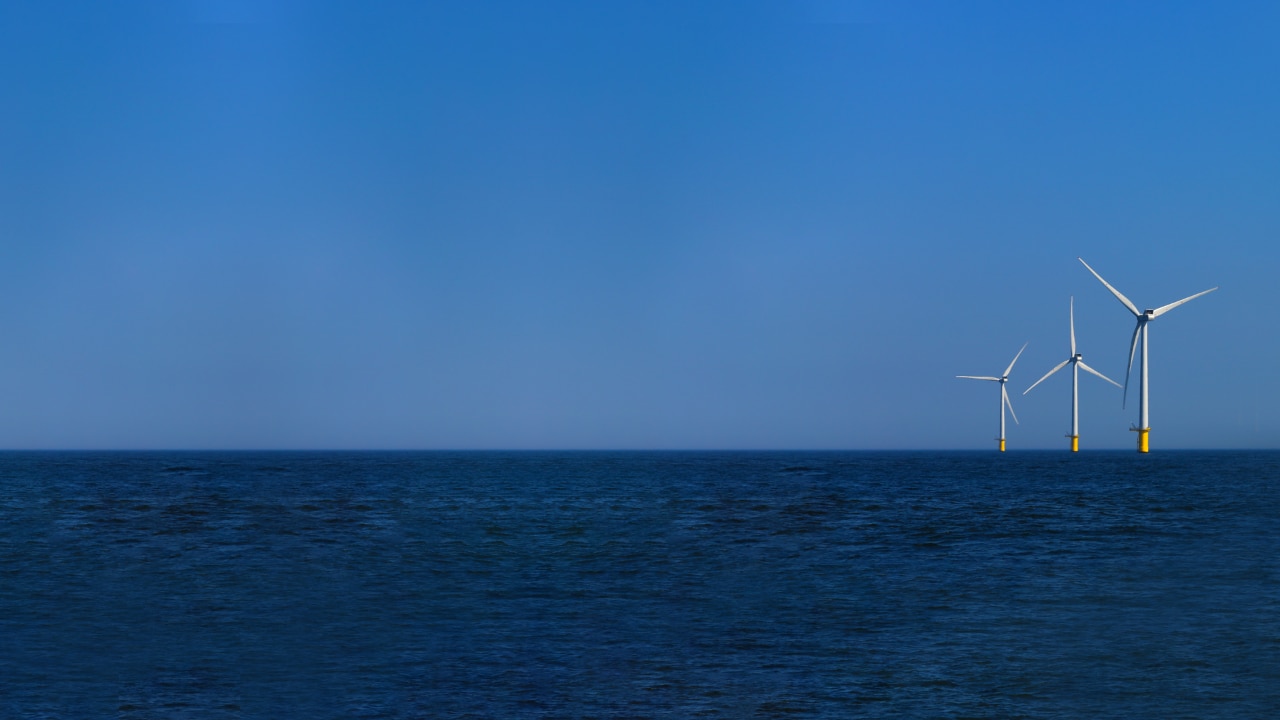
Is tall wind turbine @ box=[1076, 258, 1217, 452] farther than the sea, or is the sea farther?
tall wind turbine @ box=[1076, 258, 1217, 452]

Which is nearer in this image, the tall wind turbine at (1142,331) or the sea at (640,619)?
the sea at (640,619)

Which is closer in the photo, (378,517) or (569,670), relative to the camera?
(569,670)

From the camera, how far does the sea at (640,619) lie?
2078 cm

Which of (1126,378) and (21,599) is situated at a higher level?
(1126,378)

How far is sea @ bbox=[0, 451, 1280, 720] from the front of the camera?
20781mm

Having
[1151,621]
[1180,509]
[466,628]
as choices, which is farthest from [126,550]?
[1180,509]

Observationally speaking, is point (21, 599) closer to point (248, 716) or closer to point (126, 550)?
point (126, 550)

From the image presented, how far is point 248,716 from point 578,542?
32655mm

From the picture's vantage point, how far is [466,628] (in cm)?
2816

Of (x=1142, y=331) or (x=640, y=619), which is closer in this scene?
(x=640, y=619)

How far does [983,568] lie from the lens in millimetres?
41062

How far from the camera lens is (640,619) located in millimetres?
29391

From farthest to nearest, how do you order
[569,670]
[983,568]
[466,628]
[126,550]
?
[126,550]
[983,568]
[466,628]
[569,670]

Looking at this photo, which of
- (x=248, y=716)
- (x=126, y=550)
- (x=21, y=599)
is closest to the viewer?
(x=248, y=716)
